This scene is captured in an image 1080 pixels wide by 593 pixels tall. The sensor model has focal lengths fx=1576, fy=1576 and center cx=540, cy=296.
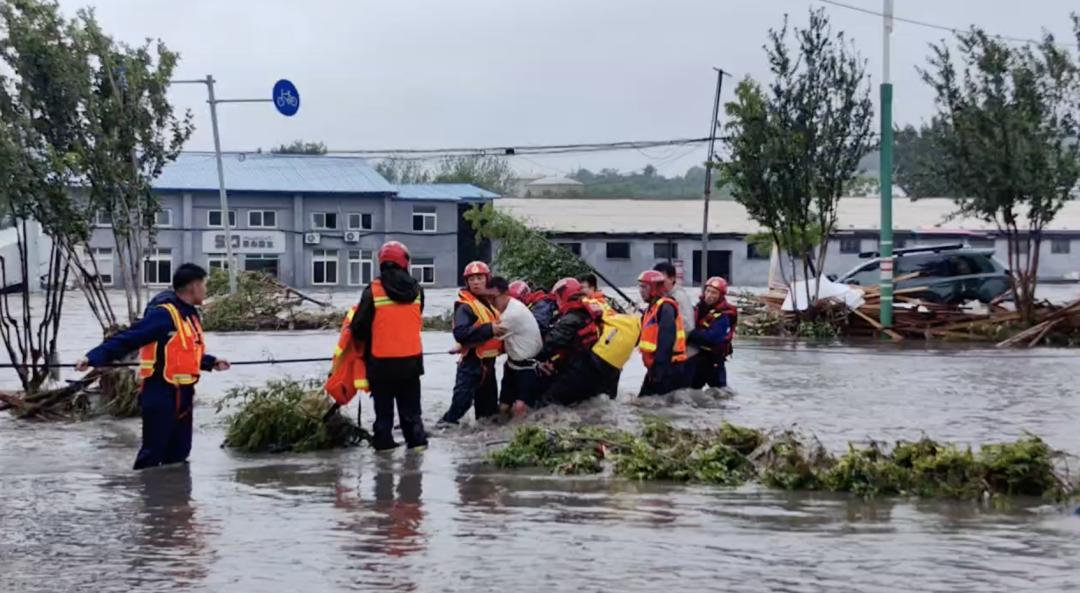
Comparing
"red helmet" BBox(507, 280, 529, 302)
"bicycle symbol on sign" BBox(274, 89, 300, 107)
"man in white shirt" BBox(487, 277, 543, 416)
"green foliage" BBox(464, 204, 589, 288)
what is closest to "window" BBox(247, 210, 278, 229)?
"bicycle symbol on sign" BBox(274, 89, 300, 107)

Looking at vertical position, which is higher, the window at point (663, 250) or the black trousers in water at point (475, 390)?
the window at point (663, 250)

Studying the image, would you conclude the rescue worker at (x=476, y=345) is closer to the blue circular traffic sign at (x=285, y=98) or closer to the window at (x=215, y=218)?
the blue circular traffic sign at (x=285, y=98)

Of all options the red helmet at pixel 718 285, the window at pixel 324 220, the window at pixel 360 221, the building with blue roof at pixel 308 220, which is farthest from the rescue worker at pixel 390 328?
the window at pixel 360 221

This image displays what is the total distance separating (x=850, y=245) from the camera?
7119 cm

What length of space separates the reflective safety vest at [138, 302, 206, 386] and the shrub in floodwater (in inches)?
61.5

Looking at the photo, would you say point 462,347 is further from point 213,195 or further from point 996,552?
point 213,195

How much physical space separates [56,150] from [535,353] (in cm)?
566

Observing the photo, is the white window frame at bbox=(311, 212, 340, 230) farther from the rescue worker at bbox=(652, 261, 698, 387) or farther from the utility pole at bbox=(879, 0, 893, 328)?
the rescue worker at bbox=(652, 261, 698, 387)

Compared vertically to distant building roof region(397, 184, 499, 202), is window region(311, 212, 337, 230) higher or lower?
lower

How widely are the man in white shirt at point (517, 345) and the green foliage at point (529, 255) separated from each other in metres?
17.7

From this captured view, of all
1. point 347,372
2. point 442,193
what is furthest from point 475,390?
point 442,193

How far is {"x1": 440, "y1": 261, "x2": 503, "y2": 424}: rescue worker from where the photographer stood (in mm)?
13609

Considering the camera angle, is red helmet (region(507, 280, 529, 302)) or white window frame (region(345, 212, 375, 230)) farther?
white window frame (region(345, 212, 375, 230))

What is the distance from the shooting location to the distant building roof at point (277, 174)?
233ft
